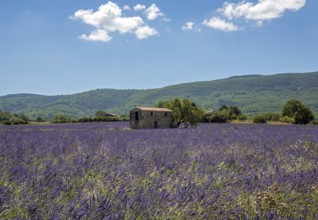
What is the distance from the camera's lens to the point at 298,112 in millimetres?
42906

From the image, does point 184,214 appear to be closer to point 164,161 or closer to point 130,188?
point 130,188

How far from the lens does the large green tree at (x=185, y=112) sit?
27797 mm

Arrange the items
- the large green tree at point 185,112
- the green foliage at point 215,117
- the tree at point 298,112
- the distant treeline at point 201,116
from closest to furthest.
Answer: the large green tree at point 185,112
the distant treeline at point 201,116
the tree at point 298,112
the green foliage at point 215,117

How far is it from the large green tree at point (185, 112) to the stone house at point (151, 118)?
753 millimetres

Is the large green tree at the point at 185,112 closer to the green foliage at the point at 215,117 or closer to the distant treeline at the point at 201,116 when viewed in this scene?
the distant treeline at the point at 201,116

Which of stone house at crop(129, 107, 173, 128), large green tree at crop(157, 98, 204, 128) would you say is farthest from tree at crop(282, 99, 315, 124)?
stone house at crop(129, 107, 173, 128)

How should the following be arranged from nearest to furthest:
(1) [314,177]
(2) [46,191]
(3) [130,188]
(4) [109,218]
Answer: (4) [109,218] → (2) [46,191] → (3) [130,188] → (1) [314,177]

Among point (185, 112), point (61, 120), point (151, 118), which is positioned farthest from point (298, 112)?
point (61, 120)

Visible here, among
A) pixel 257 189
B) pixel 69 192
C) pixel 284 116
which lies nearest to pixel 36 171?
pixel 69 192

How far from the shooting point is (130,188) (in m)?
2.74

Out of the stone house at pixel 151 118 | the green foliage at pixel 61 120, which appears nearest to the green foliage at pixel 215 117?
the stone house at pixel 151 118

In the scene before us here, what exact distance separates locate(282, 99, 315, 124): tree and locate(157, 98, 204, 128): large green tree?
64.5ft

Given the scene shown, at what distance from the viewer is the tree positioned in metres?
42.2

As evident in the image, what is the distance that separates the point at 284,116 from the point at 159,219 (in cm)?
4690
